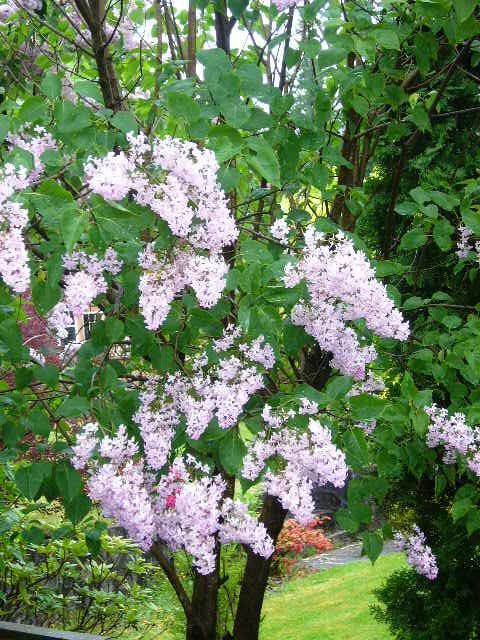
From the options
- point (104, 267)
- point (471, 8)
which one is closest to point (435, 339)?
point (471, 8)

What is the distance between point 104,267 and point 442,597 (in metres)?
2.87

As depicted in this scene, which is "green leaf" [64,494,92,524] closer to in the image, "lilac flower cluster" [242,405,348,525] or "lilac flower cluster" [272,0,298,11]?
"lilac flower cluster" [242,405,348,525]

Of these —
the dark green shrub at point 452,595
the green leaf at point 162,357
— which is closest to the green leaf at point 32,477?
the green leaf at point 162,357

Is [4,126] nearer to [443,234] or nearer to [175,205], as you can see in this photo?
[175,205]

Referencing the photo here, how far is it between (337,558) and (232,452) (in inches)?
264

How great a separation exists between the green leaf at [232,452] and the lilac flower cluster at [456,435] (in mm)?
→ 857

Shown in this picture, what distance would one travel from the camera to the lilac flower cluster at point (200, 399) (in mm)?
2021

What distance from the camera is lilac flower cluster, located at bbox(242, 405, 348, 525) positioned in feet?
6.47

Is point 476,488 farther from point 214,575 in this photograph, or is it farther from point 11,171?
point 11,171

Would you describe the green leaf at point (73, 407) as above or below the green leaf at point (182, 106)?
below

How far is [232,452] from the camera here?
2.07 metres

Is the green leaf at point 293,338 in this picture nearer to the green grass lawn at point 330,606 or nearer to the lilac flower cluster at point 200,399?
the lilac flower cluster at point 200,399

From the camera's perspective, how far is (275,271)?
79.9 inches

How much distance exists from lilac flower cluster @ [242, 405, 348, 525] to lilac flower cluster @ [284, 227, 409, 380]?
26 centimetres
